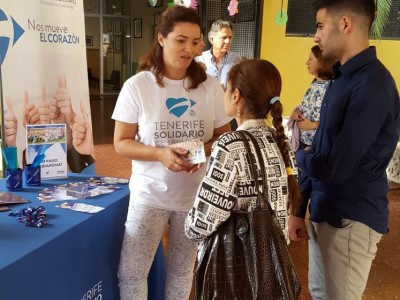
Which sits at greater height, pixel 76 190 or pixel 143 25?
pixel 143 25

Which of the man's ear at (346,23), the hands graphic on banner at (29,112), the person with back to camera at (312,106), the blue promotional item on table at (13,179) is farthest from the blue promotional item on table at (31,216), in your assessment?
the person with back to camera at (312,106)

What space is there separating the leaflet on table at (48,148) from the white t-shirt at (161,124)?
448mm

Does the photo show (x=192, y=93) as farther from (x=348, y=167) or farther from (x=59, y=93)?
(x=59, y=93)

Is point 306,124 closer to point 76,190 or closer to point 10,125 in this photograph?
point 76,190

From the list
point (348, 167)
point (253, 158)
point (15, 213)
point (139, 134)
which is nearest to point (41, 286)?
point (15, 213)

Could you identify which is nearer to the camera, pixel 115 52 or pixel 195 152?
pixel 195 152

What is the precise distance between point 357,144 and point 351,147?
0.02 meters

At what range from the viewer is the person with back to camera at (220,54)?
3834mm

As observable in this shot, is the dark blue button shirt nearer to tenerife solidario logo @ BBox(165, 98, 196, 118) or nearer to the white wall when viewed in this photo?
tenerife solidario logo @ BBox(165, 98, 196, 118)

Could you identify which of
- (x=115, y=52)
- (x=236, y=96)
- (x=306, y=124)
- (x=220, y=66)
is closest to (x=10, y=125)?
(x=236, y=96)

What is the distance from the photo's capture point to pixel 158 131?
1.63 metres

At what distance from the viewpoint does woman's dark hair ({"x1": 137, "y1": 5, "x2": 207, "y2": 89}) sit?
1.63 meters

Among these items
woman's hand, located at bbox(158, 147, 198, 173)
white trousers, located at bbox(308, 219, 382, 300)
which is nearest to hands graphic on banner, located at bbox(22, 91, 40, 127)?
woman's hand, located at bbox(158, 147, 198, 173)

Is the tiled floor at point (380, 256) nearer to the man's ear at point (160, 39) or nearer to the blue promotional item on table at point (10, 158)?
the blue promotional item on table at point (10, 158)
